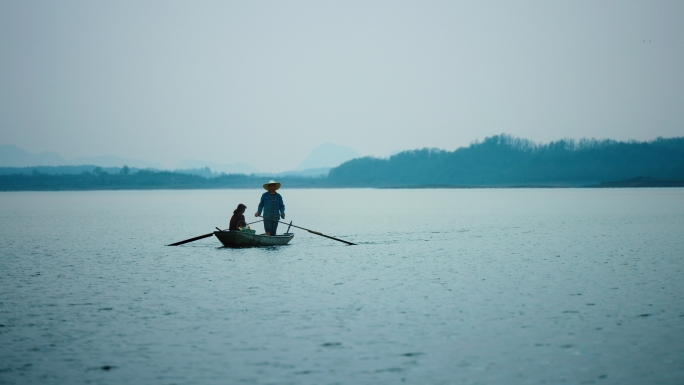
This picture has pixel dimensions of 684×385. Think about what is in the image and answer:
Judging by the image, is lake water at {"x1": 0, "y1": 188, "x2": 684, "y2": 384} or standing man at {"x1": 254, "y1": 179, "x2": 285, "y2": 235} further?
standing man at {"x1": 254, "y1": 179, "x2": 285, "y2": 235}

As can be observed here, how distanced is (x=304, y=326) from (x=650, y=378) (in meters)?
6.20

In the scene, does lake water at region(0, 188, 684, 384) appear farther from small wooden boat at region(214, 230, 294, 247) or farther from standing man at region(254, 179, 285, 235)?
standing man at region(254, 179, 285, 235)

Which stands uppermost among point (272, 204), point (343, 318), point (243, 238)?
point (272, 204)

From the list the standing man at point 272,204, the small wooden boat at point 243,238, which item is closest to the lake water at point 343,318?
the small wooden boat at point 243,238

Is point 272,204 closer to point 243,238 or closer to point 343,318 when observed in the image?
point 243,238

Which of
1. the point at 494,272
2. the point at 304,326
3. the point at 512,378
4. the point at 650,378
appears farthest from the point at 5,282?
the point at 650,378

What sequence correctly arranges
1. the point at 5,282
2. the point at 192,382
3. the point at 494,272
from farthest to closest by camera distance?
the point at 494,272, the point at 5,282, the point at 192,382

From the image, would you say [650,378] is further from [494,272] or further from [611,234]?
[611,234]

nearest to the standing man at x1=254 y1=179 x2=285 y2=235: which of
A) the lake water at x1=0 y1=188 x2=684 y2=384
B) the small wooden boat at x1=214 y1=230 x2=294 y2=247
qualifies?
the small wooden boat at x1=214 y1=230 x2=294 y2=247

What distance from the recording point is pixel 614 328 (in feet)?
42.5

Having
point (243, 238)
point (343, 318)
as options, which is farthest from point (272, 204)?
point (343, 318)

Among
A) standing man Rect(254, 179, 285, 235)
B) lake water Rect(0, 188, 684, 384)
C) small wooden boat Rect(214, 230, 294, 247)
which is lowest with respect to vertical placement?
lake water Rect(0, 188, 684, 384)

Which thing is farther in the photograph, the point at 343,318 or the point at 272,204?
the point at 272,204

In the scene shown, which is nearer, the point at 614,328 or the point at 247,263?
the point at 614,328
